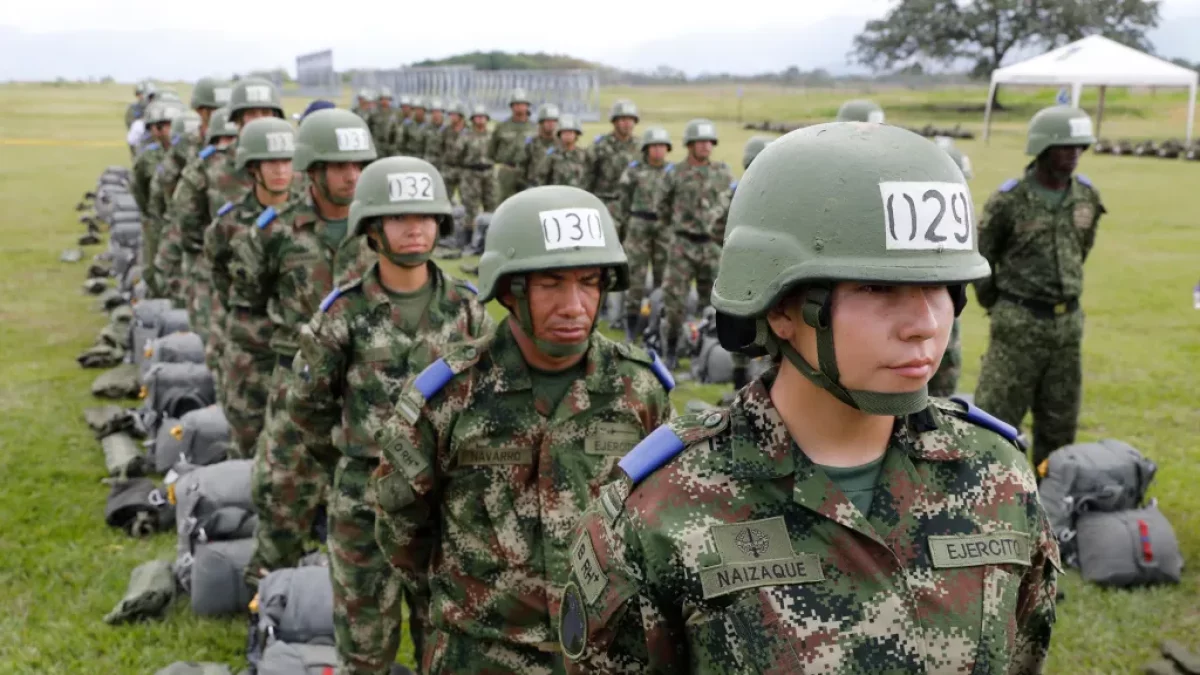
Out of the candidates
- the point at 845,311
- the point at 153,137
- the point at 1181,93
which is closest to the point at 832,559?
the point at 845,311

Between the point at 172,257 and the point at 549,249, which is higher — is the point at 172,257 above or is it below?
below

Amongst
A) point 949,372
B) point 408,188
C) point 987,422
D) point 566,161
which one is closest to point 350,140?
point 408,188

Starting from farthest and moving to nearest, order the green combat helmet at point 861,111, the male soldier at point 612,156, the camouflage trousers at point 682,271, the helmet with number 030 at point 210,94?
the male soldier at point 612,156 → the camouflage trousers at point 682,271 → the helmet with number 030 at point 210,94 → the green combat helmet at point 861,111

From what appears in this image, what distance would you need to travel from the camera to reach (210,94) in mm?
10547

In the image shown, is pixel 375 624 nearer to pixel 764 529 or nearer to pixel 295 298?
pixel 295 298

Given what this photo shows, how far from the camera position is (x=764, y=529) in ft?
5.96

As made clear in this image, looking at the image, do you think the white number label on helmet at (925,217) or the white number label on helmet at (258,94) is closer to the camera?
the white number label on helmet at (925,217)

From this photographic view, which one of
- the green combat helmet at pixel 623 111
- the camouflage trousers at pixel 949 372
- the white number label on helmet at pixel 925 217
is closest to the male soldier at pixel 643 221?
the green combat helmet at pixel 623 111

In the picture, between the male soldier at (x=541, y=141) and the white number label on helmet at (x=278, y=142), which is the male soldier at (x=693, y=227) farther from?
the male soldier at (x=541, y=141)

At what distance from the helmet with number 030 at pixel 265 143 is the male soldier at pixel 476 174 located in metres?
11.5

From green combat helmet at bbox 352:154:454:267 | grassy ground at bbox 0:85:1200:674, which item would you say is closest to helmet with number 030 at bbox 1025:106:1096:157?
grassy ground at bbox 0:85:1200:674

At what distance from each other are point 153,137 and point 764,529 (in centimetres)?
1320

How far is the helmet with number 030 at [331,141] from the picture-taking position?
5.82m

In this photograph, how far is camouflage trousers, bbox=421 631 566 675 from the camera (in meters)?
3.27
